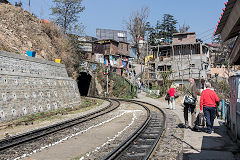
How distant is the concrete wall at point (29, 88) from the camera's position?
1354cm

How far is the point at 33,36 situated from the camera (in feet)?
92.5

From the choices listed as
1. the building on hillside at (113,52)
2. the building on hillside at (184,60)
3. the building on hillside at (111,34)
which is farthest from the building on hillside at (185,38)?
the building on hillside at (111,34)

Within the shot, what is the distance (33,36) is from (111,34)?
128 feet

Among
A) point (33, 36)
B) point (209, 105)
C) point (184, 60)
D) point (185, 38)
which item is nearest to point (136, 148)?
point (209, 105)

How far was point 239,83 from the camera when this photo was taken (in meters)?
6.70

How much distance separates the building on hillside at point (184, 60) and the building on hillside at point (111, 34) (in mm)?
22770

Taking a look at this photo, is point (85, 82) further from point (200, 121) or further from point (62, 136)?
point (200, 121)

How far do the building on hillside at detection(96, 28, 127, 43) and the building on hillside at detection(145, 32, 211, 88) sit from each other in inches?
896

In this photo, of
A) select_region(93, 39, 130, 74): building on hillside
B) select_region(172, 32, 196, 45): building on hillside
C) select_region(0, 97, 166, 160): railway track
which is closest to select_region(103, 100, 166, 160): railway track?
select_region(0, 97, 166, 160): railway track

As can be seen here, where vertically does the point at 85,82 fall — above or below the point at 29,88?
above

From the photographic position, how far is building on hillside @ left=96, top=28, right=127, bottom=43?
65.0 meters

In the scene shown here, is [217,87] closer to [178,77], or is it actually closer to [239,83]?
[178,77]

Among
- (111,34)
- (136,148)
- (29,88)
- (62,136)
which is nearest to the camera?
(136,148)

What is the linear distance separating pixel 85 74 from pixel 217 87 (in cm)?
2121
